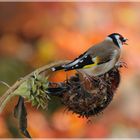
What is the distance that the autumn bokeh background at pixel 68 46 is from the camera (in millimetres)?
5758

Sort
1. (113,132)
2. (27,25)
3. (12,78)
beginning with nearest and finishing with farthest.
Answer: (12,78), (113,132), (27,25)

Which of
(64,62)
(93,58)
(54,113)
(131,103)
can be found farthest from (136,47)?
(64,62)

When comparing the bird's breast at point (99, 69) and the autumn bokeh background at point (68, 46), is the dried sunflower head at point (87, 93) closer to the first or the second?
the bird's breast at point (99, 69)

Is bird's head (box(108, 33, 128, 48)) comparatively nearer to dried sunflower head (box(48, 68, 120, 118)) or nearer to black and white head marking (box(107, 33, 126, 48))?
black and white head marking (box(107, 33, 126, 48))

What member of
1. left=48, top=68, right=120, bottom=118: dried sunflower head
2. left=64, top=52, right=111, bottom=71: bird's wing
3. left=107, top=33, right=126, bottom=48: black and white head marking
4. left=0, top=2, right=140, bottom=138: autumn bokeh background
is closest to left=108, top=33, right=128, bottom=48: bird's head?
left=107, top=33, right=126, bottom=48: black and white head marking

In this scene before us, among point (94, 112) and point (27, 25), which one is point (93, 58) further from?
point (27, 25)

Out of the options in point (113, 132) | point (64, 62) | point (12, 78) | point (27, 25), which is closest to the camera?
point (64, 62)

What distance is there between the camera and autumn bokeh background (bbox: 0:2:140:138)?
576 cm

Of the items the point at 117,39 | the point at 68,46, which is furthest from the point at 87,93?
the point at 68,46

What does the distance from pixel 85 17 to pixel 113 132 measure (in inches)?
41.5

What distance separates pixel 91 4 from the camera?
598cm

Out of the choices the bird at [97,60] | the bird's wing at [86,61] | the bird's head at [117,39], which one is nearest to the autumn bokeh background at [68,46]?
the bird's head at [117,39]

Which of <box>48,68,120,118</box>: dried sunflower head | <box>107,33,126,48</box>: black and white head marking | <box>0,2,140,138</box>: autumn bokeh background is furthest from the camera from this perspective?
<box>0,2,140,138</box>: autumn bokeh background

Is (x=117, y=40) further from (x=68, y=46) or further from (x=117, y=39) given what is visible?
(x=68, y=46)
